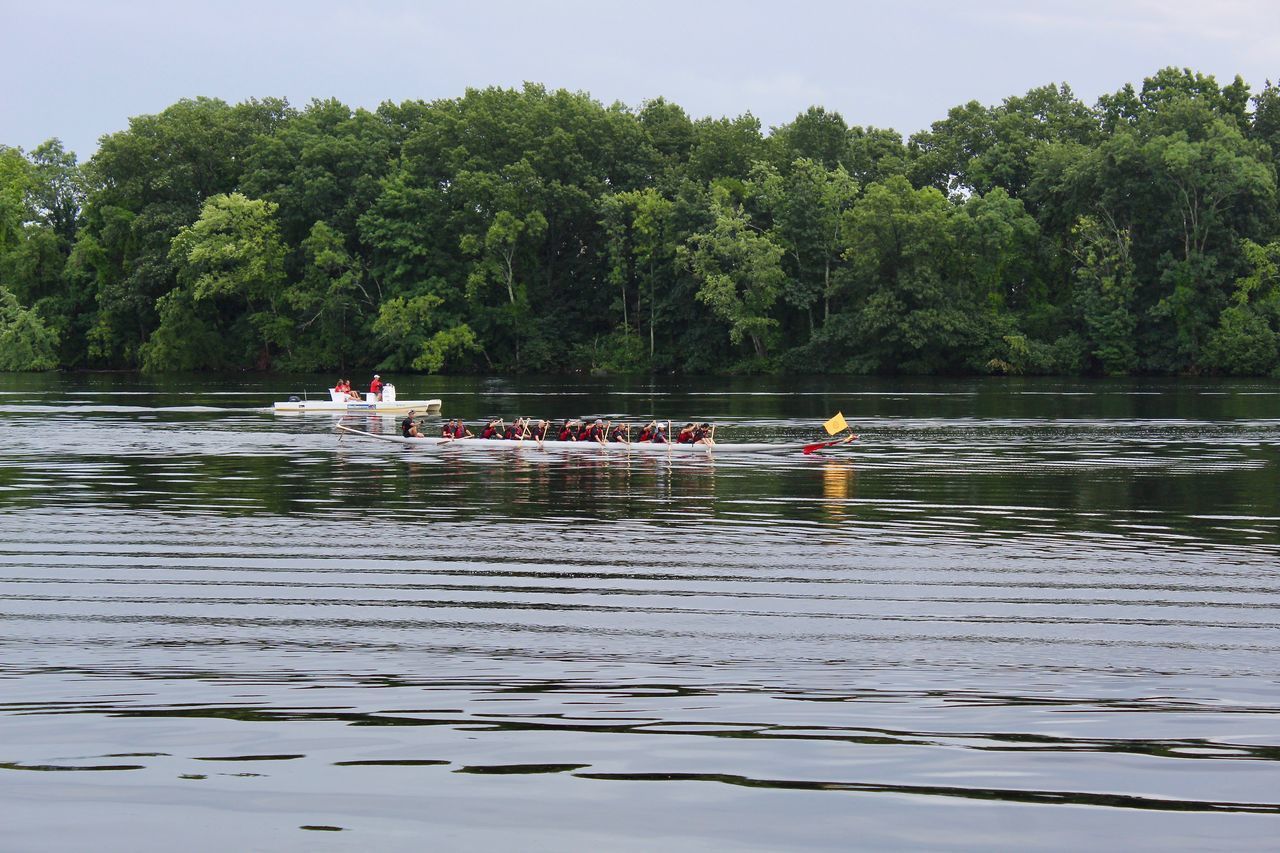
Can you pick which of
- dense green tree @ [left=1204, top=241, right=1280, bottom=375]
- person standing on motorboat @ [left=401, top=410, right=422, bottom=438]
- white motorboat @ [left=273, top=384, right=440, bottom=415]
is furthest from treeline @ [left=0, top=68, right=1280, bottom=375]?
person standing on motorboat @ [left=401, top=410, right=422, bottom=438]

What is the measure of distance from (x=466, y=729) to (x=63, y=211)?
4570 inches

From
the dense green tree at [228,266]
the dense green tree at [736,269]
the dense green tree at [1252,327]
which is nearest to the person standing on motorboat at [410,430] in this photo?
the dense green tree at [736,269]

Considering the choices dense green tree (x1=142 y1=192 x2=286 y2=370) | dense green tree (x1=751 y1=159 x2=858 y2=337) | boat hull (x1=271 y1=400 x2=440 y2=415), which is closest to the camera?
boat hull (x1=271 y1=400 x2=440 y2=415)

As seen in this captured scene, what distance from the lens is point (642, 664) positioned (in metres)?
12.4

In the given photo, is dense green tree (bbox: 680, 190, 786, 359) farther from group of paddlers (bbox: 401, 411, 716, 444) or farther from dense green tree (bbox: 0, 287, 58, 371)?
dense green tree (bbox: 0, 287, 58, 371)

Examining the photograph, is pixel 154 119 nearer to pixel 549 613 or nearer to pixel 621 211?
pixel 621 211

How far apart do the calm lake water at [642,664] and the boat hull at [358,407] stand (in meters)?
27.0

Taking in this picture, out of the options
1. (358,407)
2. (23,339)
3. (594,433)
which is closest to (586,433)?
(594,433)

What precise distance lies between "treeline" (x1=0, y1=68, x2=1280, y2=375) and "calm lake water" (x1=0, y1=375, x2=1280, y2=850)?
59268mm

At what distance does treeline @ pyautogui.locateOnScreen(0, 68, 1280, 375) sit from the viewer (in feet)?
279

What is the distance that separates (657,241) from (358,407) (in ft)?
133

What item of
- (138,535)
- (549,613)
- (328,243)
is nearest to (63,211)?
(328,243)

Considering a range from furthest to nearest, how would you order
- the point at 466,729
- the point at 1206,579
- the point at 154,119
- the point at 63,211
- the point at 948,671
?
the point at 63,211 → the point at 154,119 → the point at 1206,579 → the point at 948,671 → the point at 466,729

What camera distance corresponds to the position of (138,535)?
2147 cm
